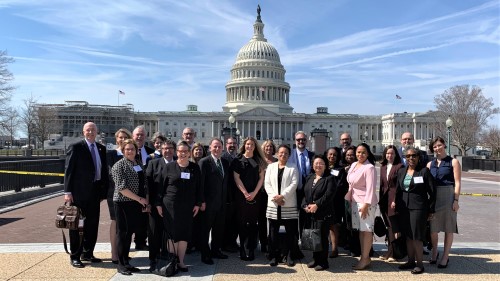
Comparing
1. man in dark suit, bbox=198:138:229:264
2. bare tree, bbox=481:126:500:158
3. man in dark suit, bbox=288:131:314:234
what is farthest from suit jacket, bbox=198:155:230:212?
bare tree, bbox=481:126:500:158

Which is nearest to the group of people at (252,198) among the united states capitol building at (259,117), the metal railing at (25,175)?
the metal railing at (25,175)

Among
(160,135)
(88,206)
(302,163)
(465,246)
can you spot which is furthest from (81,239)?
(465,246)

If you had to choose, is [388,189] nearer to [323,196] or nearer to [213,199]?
[323,196]

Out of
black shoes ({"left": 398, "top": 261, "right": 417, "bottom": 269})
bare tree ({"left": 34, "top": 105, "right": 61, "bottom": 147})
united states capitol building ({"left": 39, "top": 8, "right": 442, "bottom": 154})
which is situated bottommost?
black shoes ({"left": 398, "top": 261, "right": 417, "bottom": 269})

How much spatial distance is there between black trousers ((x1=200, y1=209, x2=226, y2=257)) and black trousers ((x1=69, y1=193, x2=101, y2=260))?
207 centimetres

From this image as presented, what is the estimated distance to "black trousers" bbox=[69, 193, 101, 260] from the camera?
7758mm

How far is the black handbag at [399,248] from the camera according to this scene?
7961 millimetres

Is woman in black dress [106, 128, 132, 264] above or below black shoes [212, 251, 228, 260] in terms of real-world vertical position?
above

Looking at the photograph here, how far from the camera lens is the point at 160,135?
999 centimetres

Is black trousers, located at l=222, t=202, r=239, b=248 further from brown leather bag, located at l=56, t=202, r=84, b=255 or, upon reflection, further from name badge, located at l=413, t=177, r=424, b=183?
name badge, located at l=413, t=177, r=424, b=183

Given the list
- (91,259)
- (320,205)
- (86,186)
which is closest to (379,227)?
(320,205)

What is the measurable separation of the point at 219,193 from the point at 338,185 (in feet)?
7.43

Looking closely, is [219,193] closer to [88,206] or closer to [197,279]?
[197,279]

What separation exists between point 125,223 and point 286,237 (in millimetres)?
2936
